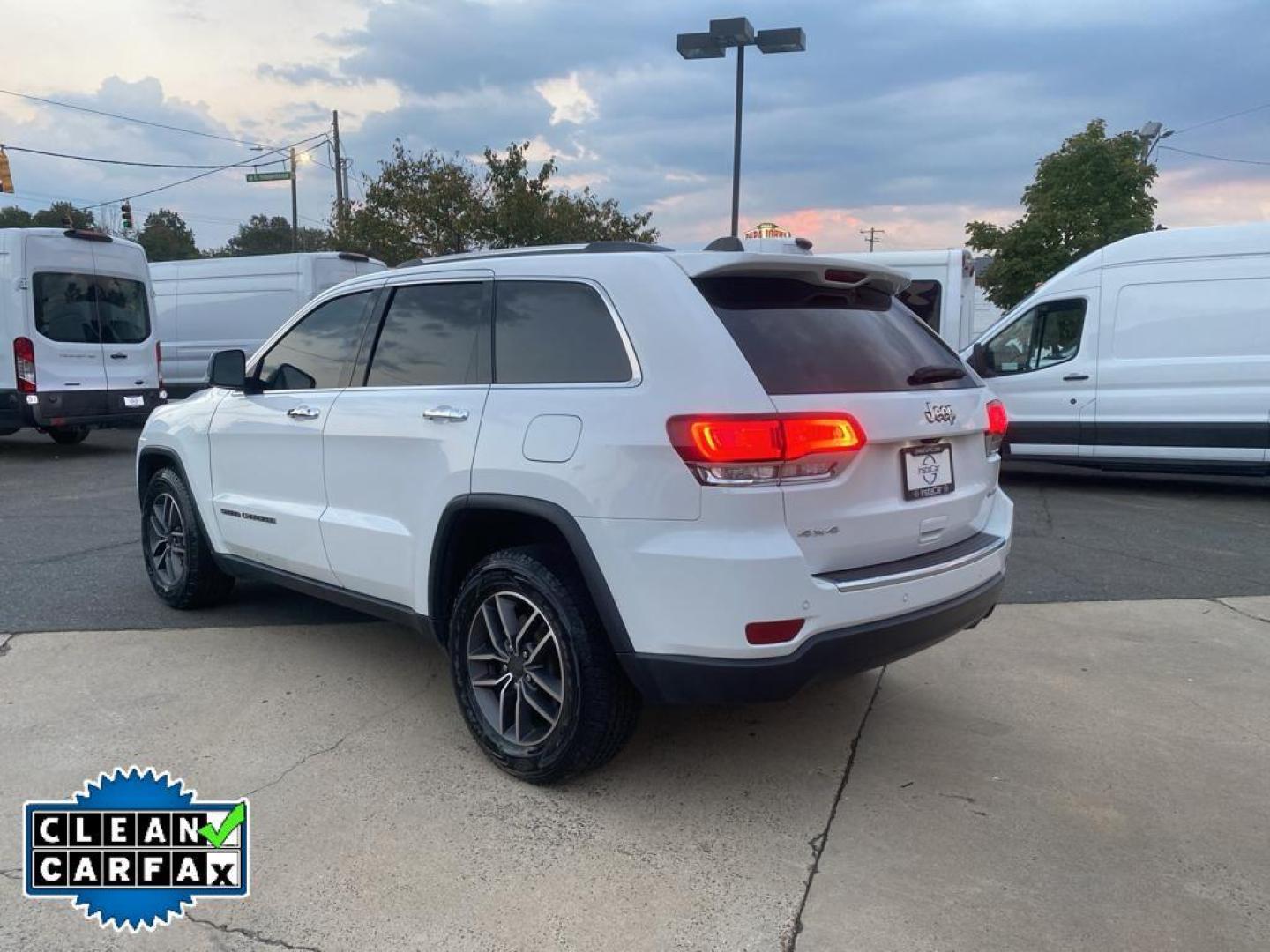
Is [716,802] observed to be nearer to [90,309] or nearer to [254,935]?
[254,935]

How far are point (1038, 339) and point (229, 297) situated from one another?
12031 mm

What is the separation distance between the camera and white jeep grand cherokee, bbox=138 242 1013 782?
9.25ft

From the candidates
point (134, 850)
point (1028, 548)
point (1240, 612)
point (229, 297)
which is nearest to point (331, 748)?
point (134, 850)

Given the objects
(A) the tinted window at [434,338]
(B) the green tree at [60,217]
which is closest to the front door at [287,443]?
(A) the tinted window at [434,338]

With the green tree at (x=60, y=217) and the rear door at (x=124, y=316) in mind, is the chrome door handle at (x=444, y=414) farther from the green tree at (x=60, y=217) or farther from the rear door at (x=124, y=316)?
the green tree at (x=60, y=217)

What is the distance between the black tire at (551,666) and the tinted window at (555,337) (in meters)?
0.62

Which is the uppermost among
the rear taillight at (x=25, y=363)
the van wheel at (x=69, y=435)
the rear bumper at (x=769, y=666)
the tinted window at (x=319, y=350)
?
the tinted window at (x=319, y=350)

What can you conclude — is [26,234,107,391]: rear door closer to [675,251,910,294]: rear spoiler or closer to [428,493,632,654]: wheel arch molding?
[428,493,632,654]: wheel arch molding

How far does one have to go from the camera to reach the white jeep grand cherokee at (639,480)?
2818 mm

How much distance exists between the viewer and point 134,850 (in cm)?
294

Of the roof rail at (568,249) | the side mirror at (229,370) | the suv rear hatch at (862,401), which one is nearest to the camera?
the suv rear hatch at (862,401)

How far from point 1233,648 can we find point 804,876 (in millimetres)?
3232

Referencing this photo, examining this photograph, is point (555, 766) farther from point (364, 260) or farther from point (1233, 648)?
point (364, 260)

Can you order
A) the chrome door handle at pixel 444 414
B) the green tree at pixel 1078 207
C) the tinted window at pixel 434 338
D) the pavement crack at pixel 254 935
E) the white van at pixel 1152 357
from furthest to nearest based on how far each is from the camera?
the green tree at pixel 1078 207
the white van at pixel 1152 357
the tinted window at pixel 434 338
the chrome door handle at pixel 444 414
the pavement crack at pixel 254 935
